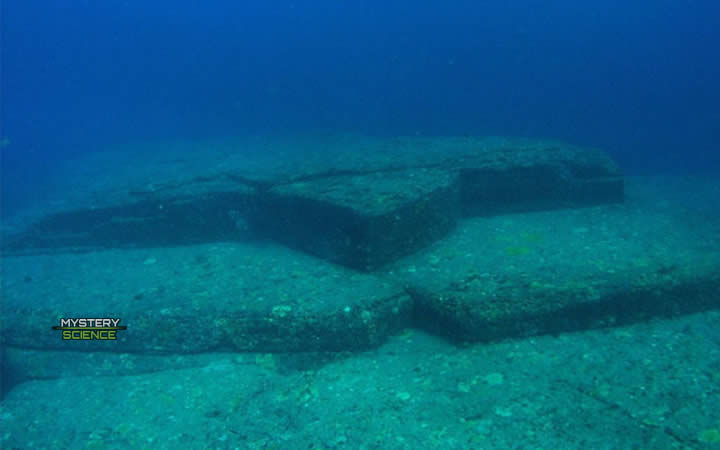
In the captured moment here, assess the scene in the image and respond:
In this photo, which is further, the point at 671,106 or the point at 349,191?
the point at 671,106

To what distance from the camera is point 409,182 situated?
4.97 m

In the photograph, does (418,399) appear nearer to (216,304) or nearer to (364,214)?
(364,214)

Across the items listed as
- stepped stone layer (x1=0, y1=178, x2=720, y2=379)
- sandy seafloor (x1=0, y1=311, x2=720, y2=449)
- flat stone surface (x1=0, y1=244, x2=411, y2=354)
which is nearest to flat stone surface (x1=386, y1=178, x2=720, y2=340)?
Result: stepped stone layer (x1=0, y1=178, x2=720, y2=379)

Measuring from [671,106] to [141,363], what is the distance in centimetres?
4280

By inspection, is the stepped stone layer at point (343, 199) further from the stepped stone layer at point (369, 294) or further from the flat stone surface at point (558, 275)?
the flat stone surface at point (558, 275)

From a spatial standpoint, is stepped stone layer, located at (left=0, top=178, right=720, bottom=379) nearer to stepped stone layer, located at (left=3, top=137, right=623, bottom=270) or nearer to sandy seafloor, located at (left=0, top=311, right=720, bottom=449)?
sandy seafloor, located at (left=0, top=311, right=720, bottom=449)

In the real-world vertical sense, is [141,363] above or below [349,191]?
below

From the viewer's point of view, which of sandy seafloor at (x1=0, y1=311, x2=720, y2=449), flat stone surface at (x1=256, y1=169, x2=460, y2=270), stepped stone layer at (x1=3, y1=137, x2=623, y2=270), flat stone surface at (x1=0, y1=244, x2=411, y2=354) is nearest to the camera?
sandy seafloor at (x1=0, y1=311, x2=720, y2=449)

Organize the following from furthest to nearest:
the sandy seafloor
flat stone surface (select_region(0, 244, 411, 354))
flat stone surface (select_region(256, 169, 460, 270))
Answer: flat stone surface (select_region(256, 169, 460, 270)), flat stone surface (select_region(0, 244, 411, 354)), the sandy seafloor

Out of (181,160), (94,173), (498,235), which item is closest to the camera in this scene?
(498,235)

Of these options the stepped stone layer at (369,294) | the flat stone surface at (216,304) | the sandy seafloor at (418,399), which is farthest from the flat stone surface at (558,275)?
the flat stone surface at (216,304)

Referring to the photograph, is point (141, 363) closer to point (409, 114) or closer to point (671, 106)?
point (409, 114)

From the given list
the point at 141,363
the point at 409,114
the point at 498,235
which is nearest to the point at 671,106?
the point at 409,114

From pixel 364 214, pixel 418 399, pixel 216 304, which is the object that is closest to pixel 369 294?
pixel 364 214
